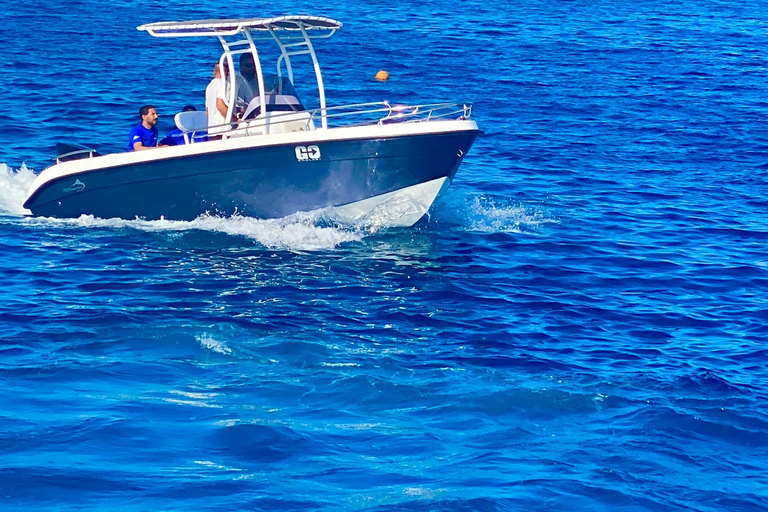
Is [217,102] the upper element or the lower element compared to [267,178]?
upper

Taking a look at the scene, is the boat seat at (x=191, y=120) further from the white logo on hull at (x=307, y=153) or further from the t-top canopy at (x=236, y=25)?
the white logo on hull at (x=307, y=153)

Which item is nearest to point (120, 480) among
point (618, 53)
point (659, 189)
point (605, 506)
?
point (605, 506)

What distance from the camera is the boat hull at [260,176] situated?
41.6 ft

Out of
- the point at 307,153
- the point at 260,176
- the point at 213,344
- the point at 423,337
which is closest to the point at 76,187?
the point at 260,176

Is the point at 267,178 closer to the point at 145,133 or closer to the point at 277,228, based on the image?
the point at 277,228

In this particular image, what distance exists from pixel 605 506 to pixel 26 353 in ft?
17.4

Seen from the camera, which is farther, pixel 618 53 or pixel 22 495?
pixel 618 53

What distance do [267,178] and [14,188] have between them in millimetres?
4440

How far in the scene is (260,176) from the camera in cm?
1291

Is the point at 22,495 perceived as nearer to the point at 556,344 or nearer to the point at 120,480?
the point at 120,480

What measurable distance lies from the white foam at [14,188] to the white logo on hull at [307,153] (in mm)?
4149

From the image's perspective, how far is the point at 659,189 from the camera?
17047 mm

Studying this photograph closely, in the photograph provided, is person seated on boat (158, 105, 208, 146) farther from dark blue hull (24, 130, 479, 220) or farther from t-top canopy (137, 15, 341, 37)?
t-top canopy (137, 15, 341, 37)

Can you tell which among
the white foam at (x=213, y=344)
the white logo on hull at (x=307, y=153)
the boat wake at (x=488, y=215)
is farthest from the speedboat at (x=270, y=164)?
the white foam at (x=213, y=344)
